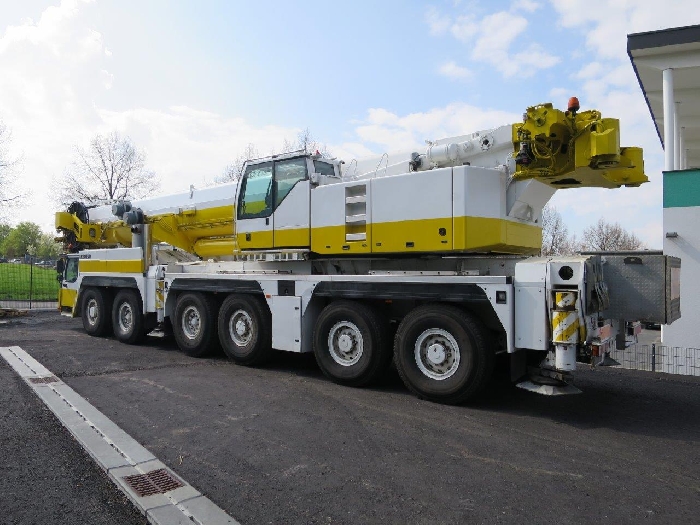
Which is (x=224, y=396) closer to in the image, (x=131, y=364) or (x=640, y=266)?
(x=131, y=364)

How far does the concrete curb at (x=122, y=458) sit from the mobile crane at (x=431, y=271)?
116 inches

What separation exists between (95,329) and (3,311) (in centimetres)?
768

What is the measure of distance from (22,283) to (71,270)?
48.1 feet

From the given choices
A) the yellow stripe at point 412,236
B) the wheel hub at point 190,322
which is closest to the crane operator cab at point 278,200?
the yellow stripe at point 412,236

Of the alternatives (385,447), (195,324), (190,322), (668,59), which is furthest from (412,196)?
(668,59)

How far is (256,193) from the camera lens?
890 cm

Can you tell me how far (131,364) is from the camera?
9055 millimetres

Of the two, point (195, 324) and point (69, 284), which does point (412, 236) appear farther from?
point (69, 284)

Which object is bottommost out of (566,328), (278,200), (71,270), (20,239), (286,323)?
(286,323)

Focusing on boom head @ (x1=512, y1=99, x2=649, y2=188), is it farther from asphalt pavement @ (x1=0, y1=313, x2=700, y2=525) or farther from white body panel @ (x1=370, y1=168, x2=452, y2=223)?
asphalt pavement @ (x1=0, y1=313, x2=700, y2=525)

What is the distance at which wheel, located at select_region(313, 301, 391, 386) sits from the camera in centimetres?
719

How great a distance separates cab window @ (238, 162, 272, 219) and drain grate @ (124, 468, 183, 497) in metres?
5.03

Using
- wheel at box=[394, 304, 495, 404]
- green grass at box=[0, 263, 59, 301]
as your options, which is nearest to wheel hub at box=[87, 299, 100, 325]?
wheel at box=[394, 304, 495, 404]

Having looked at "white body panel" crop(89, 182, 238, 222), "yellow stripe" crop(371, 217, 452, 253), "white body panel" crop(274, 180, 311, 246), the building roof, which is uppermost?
the building roof
